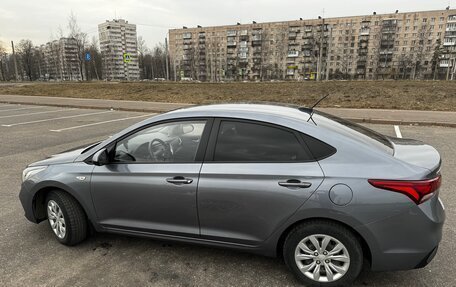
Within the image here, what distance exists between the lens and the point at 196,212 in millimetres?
2789

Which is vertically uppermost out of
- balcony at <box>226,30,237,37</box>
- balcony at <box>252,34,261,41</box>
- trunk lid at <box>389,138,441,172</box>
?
balcony at <box>226,30,237,37</box>

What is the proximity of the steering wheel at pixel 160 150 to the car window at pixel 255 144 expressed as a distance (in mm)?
514

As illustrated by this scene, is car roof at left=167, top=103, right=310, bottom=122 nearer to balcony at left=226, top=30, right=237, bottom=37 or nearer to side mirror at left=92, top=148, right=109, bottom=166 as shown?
side mirror at left=92, top=148, right=109, bottom=166

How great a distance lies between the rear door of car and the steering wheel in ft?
1.44

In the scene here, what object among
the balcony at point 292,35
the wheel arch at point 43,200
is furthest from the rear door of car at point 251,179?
the balcony at point 292,35

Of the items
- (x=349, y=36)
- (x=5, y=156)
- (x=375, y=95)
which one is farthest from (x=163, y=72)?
(x=5, y=156)

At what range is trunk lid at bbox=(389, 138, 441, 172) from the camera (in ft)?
8.24

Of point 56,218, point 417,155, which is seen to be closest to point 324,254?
point 417,155

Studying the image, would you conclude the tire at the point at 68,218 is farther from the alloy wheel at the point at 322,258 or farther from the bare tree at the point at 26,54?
the bare tree at the point at 26,54

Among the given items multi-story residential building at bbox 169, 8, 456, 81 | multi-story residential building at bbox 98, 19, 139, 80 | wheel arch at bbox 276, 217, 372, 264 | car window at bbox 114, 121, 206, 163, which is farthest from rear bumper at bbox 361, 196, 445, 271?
multi-story residential building at bbox 98, 19, 139, 80

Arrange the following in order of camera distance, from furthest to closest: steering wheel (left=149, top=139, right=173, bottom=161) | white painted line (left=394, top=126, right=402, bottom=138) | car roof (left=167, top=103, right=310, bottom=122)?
white painted line (left=394, top=126, right=402, bottom=138), steering wheel (left=149, top=139, right=173, bottom=161), car roof (left=167, top=103, right=310, bottom=122)

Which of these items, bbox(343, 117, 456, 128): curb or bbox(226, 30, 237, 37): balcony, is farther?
bbox(226, 30, 237, 37): balcony

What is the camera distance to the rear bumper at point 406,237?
7.64 ft

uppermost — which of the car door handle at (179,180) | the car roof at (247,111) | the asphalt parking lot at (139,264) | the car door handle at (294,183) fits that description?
the car roof at (247,111)
